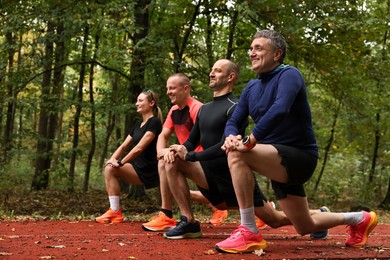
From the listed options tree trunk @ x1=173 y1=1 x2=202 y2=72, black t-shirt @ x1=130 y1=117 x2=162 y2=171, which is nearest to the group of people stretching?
black t-shirt @ x1=130 y1=117 x2=162 y2=171

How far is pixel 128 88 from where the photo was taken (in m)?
13.5

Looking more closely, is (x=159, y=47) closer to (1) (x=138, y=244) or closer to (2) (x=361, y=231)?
(1) (x=138, y=244)

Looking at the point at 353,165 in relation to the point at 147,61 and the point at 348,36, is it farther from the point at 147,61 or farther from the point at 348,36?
the point at 147,61

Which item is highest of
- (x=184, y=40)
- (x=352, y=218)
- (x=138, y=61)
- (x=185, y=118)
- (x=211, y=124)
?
(x=184, y=40)

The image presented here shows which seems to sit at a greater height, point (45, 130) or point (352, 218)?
point (45, 130)

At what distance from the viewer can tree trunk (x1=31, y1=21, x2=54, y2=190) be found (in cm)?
1319

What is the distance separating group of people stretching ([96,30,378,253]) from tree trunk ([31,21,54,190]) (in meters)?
6.85

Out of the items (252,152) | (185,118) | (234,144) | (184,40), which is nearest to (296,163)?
(252,152)

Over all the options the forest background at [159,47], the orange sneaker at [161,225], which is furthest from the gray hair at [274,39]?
the forest background at [159,47]

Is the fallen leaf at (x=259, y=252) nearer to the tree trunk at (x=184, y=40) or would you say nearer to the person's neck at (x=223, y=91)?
the person's neck at (x=223, y=91)

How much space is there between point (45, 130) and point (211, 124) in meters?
13.8

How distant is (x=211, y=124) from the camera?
19.4 feet

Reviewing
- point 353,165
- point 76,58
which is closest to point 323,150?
point 353,165

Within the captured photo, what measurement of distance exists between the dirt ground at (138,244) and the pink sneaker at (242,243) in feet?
0.24
